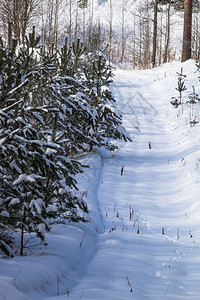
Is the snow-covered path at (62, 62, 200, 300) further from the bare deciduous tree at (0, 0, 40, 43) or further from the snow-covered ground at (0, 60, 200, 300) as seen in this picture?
the bare deciduous tree at (0, 0, 40, 43)

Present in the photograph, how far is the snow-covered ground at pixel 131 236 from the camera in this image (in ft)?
8.14

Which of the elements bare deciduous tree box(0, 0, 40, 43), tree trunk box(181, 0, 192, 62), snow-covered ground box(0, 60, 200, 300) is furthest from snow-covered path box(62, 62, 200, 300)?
tree trunk box(181, 0, 192, 62)

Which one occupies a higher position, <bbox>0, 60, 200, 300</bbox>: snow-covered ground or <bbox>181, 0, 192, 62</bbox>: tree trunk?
<bbox>181, 0, 192, 62</bbox>: tree trunk

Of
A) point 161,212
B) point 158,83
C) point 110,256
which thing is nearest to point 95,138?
point 161,212

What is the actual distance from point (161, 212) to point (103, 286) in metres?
2.50

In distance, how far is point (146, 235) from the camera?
4113mm

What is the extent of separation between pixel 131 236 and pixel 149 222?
615 mm

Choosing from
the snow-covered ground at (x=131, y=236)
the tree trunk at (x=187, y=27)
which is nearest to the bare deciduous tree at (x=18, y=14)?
the snow-covered ground at (x=131, y=236)

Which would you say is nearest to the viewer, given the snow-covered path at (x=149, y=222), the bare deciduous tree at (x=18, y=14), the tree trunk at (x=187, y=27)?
the snow-covered path at (x=149, y=222)

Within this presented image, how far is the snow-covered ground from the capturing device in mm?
2482

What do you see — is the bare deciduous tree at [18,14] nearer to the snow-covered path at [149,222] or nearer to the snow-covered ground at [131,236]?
the snow-covered path at [149,222]

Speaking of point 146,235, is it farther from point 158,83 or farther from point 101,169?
point 158,83

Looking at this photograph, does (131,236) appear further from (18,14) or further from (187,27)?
(187,27)

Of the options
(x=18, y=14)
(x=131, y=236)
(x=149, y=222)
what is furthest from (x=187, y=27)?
(x=131, y=236)
